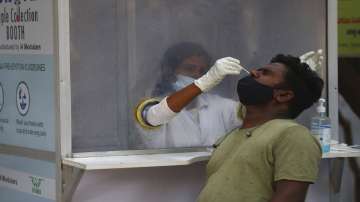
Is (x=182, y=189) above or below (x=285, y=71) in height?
below

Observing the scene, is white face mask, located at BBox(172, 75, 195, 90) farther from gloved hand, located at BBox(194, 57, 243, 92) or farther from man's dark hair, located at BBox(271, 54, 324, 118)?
man's dark hair, located at BBox(271, 54, 324, 118)

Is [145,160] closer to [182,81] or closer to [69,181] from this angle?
[69,181]

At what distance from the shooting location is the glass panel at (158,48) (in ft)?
12.8

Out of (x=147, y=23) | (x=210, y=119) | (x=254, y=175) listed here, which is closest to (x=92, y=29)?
(x=147, y=23)

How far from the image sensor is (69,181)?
12.5ft

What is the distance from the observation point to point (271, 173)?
3.20 metres

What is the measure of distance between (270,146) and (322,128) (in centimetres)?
99

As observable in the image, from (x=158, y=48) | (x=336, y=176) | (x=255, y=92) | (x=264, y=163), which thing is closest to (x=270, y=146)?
(x=264, y=163)

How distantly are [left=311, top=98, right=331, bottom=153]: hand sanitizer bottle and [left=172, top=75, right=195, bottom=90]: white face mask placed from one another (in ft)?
2.25

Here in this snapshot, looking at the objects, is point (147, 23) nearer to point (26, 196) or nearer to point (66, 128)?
point (66, 128)

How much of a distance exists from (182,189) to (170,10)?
0.94 metres

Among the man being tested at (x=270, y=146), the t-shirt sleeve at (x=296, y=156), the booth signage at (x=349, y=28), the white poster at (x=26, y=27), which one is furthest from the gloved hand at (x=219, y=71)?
the booth signage at (x=349, y=28)

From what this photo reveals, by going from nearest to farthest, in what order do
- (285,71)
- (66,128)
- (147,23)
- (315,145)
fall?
(315,145)
(285,71)
(66,128)
(147,23)

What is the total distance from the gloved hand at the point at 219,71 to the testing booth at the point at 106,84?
1.21 feet
